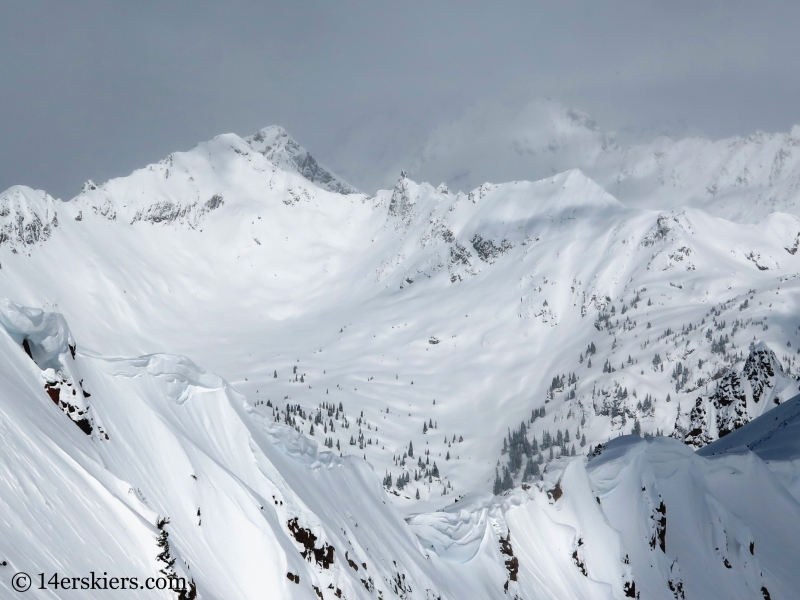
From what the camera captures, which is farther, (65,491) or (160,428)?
(160,428)

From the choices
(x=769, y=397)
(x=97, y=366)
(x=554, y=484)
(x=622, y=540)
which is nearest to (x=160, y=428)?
(x=97, y=366)

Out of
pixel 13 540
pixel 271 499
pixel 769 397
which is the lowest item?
pixel 769 397

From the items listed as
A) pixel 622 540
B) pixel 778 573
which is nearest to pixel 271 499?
pixel 622 540

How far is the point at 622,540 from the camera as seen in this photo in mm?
63812

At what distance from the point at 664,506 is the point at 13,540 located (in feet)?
216

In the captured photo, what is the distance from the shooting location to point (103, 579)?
62.0ft

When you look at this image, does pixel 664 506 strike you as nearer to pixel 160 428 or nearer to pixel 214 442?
pixel 214 442

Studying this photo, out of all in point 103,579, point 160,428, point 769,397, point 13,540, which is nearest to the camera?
point 13,540

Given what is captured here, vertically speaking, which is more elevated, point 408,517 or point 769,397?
point 408,517

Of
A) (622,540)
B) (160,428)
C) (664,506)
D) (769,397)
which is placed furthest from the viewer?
(769,397)

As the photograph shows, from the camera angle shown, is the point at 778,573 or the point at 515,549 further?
the point at 778,573

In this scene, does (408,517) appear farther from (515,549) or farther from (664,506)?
(664,506)

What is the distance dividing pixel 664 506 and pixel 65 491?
63527 mm

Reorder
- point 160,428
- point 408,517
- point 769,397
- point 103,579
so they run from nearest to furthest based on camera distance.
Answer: point 103,579 → point 160,428 → point 408,517 → point 769,397
